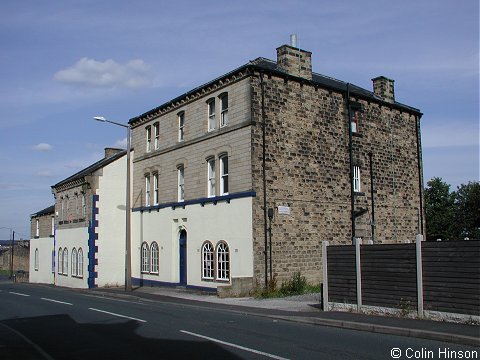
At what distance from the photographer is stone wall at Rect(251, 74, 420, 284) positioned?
880 inches

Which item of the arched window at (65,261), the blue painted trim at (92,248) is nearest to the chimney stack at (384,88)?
the blue painted trim at (92,248)

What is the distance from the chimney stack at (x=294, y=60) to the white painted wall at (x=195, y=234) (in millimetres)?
6712

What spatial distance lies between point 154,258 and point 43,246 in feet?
64.9

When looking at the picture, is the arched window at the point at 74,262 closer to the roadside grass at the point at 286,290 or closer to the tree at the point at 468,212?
the roadside grass at the point at 286,290

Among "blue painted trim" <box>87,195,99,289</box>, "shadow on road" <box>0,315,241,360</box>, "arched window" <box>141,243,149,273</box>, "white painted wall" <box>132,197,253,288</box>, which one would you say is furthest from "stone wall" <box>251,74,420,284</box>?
"blue painted trim" <box>87,195,99,289</box>

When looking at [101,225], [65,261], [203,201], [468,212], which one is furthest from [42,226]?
[468,212]

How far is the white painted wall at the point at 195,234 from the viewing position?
21969 millimetres

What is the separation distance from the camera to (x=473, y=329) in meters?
10.8

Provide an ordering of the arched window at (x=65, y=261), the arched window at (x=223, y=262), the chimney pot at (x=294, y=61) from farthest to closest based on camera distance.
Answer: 1. the arched window at (x=65, y=261)
2. the chimney pot at (x=294, y=61)
3. the arched window at (x=223, y=262)

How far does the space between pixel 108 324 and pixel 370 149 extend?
56.9 ft

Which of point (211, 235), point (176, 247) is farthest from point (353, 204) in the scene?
point (176, 247)

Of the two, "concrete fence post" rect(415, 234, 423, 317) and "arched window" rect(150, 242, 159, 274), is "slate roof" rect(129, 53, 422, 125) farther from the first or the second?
"concrete fence post" rect(415, 234, 423, 317)

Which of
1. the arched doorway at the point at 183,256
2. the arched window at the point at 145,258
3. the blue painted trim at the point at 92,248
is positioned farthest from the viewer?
the blue painted trim at the point at 92,248

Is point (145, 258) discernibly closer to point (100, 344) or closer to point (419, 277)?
point (100, 344)
